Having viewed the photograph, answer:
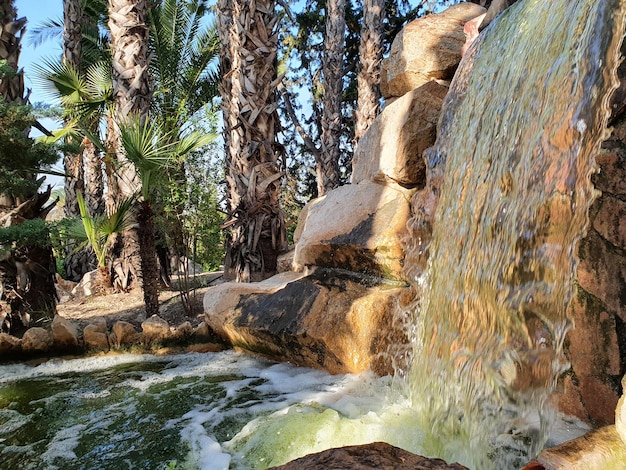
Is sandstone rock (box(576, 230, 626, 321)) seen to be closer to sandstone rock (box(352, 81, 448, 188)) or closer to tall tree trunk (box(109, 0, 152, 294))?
sandstone rock (box(352, 81, 448, 188))

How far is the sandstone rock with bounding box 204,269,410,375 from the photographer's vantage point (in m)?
4.01

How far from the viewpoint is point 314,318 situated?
14.1 feet

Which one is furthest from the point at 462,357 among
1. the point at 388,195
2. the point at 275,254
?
the point at 275,254

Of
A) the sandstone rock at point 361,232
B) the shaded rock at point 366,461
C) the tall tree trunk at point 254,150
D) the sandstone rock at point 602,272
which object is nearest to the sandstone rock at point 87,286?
the tall tree trunk at point 254,150

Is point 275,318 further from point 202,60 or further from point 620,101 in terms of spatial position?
point 202,60

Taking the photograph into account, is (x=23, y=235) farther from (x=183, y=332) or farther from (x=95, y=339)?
(x=183, y=332)

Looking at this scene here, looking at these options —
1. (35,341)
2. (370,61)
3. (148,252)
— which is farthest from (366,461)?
(370,61)

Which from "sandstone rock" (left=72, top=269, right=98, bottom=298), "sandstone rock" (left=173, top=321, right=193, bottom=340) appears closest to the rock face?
"sandstone rock" (left=173, top=321, right=193, bottom=340)

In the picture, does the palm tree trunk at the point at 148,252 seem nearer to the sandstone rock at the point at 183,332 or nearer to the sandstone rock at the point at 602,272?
the sandstone rock at the point at 183,332

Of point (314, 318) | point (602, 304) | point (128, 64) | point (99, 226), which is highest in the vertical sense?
point (128, 64)

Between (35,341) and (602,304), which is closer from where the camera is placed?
(602,304)

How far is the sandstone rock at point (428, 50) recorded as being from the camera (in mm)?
5164

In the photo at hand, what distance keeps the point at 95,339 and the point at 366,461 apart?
4.10 meters

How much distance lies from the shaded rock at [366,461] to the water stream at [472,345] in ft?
3.19
